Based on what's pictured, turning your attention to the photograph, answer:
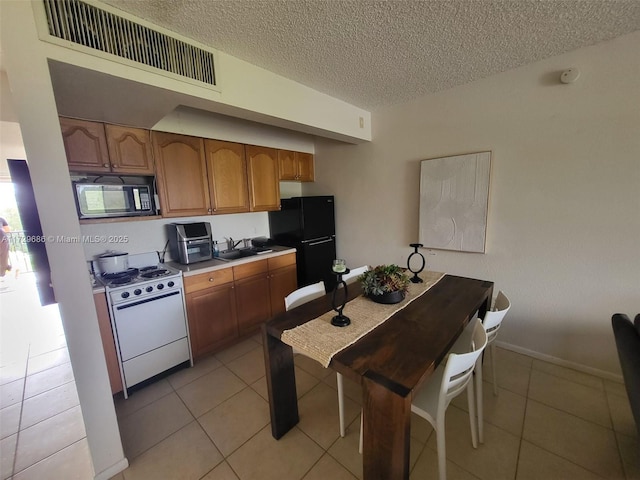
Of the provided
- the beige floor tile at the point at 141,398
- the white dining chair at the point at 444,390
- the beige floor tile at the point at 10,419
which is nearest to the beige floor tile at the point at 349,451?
the white dining chair at the point at 444,390

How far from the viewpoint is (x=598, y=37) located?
1683mm

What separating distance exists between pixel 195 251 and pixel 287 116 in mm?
1588

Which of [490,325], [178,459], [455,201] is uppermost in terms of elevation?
[455,201]

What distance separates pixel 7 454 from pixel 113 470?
794 millimetres

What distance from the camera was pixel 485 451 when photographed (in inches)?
56.8

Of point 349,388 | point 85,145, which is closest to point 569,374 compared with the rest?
point 349,388

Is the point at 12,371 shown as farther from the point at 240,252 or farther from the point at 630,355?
the point at 630,355

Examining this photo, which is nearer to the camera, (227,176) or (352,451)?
(352,451)

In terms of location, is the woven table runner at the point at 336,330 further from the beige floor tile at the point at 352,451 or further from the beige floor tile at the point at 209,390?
the beige floor tile at the point at 209,390

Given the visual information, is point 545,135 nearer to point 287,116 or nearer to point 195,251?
point 287,116

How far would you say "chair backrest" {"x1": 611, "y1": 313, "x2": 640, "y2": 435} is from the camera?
114 centimetres

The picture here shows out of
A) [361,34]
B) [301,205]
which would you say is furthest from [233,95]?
[301,205]

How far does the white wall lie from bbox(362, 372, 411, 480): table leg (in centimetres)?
197

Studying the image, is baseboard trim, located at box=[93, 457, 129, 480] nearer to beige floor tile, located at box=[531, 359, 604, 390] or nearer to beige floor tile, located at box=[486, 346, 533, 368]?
beige floor tile, located at box=[486, 346, 533, 368]
